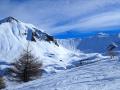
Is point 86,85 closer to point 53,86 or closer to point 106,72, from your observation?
point 53,86

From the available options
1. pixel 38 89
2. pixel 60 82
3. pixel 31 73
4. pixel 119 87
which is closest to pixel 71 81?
pixel 60 82

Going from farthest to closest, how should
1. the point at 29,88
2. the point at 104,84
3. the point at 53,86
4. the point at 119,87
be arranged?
the point at 29,88 → the point at 53,86 → the point at 104,84 → the point at 119,87

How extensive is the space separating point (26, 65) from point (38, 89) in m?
25.0

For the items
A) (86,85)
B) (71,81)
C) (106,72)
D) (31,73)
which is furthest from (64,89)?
(31,73)

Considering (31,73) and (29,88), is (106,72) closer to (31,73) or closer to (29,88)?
(29,88)

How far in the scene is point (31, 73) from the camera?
156 feet

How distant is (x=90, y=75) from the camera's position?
25.2 meters

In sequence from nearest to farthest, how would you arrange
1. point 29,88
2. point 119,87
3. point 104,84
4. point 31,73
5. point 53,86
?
1. point 119,87
2. point 104,84
3. point 53,86
4. point 29,88
5. point 31,73

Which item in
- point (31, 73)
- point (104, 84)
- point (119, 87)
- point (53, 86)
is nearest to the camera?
point (119, 87)

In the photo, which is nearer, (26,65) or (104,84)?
(104,84)

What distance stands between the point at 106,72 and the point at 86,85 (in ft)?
13.6

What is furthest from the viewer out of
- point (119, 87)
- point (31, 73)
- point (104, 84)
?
point (31, 73)

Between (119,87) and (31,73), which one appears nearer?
(119,87)

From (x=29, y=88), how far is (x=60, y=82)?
2.13 meters
